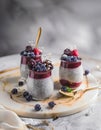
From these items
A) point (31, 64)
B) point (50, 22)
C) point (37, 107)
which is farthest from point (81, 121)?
point (50, 22)

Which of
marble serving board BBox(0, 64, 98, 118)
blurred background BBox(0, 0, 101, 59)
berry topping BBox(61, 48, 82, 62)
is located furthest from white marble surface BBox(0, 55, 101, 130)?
blurred background BBox(0, 0, 101, 59)

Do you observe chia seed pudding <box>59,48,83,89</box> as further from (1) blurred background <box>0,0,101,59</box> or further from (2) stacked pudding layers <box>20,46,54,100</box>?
(1) blurred background <box>0,0,101,59</box>

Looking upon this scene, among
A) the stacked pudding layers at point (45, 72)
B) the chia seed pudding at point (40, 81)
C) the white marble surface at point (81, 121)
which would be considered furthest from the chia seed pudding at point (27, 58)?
the white marble surface at point (81, 121)

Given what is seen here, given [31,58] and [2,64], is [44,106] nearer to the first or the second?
[31,58]

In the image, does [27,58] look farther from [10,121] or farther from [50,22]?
[50,22]

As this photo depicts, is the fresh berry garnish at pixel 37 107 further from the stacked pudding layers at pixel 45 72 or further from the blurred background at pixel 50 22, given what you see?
the blurred background at pixel 50 22
